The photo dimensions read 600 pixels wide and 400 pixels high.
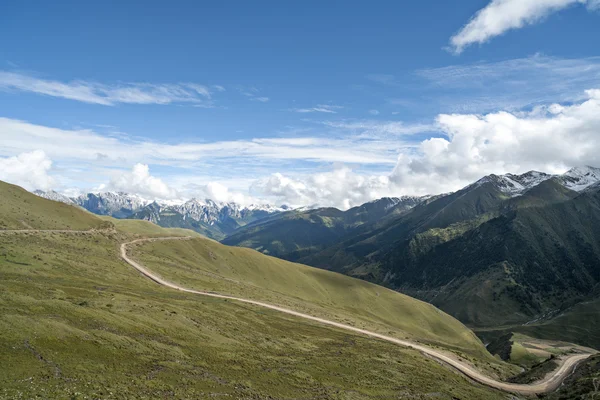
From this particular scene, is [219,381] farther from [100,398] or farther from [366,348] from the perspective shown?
[366,348]

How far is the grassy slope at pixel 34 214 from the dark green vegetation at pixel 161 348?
3727cm

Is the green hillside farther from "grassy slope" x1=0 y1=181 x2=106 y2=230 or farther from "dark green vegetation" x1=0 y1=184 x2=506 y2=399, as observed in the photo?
"grassy slope" x1=0 y1=181 x2=106 y2=230

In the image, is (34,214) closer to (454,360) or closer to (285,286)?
(285,286)

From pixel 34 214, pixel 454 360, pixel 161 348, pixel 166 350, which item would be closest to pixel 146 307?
pixel 161 348

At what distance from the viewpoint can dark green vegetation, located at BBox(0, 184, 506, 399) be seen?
41.9 meters

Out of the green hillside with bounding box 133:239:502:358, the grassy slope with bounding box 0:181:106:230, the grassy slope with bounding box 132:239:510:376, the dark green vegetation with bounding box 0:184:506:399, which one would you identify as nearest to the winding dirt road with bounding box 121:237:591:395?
the dark green vegetation with bounding box 0:184:506:399

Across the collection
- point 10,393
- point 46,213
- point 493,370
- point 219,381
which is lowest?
point 493,370

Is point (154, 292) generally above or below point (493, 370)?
above

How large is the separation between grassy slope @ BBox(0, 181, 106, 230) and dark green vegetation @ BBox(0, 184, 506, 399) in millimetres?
37272

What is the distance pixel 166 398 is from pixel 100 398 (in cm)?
692

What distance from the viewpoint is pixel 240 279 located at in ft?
536

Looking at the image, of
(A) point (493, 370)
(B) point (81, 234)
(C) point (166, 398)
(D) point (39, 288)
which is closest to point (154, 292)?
(D) point (39, 288)

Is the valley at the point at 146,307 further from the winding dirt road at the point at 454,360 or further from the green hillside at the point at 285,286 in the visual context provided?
the green hillside at the point at 285,286

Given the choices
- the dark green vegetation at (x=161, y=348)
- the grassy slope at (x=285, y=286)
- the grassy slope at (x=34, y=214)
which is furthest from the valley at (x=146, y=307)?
the grassy slope at (x=34, y=214)
